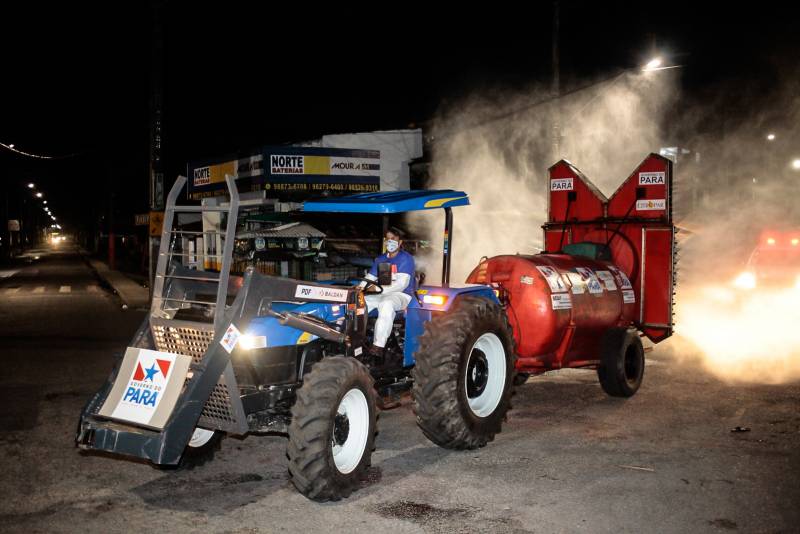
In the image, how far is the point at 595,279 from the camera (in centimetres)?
942

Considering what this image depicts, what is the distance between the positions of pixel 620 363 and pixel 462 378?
3.10 m

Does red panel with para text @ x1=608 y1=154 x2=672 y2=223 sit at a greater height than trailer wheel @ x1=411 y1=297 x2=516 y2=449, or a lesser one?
greater

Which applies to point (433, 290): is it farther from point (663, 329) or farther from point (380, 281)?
point (663, 329)

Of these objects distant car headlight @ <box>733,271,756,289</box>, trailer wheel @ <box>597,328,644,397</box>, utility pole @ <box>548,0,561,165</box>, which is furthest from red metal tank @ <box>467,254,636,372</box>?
→ distant car headlight @ <box>733,271,756,289</box>

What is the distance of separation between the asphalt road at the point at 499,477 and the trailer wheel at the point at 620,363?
0.72ft

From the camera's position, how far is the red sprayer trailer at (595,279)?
8.69 m

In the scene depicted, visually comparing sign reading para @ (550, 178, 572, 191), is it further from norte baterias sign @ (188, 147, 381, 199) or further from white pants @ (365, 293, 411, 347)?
norte baterias sign @ (188, 147, 381, 199)

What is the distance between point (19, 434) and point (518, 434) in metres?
5.29

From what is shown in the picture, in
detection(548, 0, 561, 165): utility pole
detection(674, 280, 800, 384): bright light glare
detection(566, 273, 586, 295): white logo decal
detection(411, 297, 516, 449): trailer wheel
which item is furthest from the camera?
detection(548, 0, 561, 165): utility pole

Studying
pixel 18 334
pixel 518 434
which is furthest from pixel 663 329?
pixel 18 334

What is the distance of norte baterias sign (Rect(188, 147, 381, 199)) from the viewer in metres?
22.4

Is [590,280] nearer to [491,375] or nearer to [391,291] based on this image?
[491,375]

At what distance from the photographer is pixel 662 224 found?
33.4ft

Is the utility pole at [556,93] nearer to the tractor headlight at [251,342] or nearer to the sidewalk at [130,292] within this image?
the tractor headlight at [251,342]
